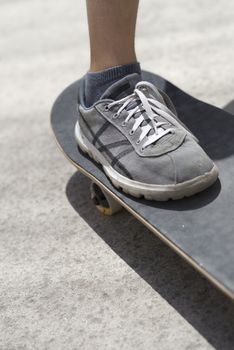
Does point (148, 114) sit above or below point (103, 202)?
above

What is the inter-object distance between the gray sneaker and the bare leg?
109mm

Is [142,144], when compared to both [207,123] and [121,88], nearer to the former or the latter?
[121,88]

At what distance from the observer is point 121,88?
1946 mm

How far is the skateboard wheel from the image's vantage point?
198 centimetres

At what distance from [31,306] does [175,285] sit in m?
0.46

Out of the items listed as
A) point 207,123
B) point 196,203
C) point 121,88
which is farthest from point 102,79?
point 196,203

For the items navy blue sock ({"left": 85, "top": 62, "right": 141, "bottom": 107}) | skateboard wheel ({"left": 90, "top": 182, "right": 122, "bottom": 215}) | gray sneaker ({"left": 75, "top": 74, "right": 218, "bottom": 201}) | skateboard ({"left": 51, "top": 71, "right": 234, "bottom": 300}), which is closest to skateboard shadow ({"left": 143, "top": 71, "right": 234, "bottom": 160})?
skateboard ({"left": 51, "top": 71, "right": 234, "bottom": 300})

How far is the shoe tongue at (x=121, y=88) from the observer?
194 centimetres

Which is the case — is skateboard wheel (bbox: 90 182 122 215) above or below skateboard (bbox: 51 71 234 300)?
below

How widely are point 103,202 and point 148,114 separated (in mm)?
382

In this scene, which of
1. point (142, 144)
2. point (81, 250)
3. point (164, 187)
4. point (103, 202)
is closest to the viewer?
point (164, 187)

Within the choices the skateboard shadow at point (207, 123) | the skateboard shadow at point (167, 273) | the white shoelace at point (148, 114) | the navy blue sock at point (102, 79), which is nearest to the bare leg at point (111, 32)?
the navy blue sock at point (102, 79)

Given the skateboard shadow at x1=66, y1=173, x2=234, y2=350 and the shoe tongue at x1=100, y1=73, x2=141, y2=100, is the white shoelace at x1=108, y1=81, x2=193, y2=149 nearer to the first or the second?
the shoe tongue at x1=100, y1=73, x2=141, y2=100

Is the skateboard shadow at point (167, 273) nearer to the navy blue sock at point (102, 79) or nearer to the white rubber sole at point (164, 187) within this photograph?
the white rubber sole at point (164, 187)
